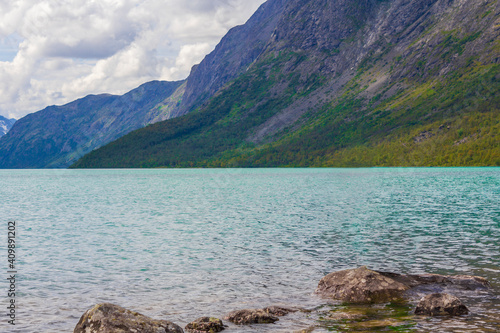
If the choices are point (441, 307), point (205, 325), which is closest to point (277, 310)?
point (205, 325)

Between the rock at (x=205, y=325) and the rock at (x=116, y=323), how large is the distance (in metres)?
1.06

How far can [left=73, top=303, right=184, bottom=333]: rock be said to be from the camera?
50.8 feet

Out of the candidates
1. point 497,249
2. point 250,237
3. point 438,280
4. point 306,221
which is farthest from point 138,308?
point 306,221

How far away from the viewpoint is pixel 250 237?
42438 mm

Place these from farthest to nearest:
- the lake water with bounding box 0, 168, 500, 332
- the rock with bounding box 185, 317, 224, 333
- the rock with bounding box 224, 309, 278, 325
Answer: the lake water with bounding box 0, 168, 500, 332 → the rock with bounding box 224, 309, 278, 325 → the rock with bounding box 185, 317, 224, 333

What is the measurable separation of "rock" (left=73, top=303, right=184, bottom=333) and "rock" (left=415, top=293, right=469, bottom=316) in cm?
984

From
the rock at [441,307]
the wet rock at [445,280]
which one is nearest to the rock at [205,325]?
the rock at [441,307]

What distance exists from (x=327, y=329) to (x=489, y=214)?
46052mm

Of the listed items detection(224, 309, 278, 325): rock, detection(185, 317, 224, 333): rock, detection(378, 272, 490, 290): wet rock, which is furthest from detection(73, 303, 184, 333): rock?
detection(378, 272, 490, 290): wet rock

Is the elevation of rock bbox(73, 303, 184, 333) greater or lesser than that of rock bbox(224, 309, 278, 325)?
greater

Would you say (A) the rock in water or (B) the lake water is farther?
(A) the rock in water

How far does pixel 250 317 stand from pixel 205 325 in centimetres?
205

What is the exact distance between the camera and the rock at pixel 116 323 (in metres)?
15.5

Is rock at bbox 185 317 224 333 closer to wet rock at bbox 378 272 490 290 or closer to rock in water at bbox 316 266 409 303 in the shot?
rock in water at bbox 316 266 409 303
